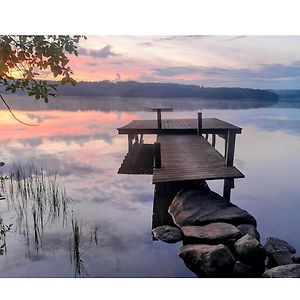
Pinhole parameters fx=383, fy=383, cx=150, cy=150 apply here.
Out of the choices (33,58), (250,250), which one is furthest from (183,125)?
(33,58)

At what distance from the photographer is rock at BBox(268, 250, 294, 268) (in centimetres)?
298

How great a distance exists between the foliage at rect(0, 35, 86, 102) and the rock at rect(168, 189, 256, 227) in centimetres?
163

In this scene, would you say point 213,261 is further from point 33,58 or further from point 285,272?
point 33,58

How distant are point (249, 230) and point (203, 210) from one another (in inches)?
17.4

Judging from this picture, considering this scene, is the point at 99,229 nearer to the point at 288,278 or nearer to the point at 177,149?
the point at 288,278

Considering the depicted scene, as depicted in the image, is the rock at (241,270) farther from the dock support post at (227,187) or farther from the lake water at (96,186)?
the dock support post at (227,187)

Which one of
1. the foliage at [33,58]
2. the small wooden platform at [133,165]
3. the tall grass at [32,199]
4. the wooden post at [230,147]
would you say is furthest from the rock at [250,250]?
the foliage at [33,58]

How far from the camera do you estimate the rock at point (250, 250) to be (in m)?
2.93

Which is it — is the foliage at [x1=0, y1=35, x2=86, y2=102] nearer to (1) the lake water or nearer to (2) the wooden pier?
(1) the lake water

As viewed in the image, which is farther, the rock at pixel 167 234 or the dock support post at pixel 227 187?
the dock support post at pixel 227 187

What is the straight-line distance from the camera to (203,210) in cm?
339

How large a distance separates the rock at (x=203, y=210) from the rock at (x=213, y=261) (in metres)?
0.36

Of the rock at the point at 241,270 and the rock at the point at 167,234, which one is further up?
the rock at the point at 167,234
